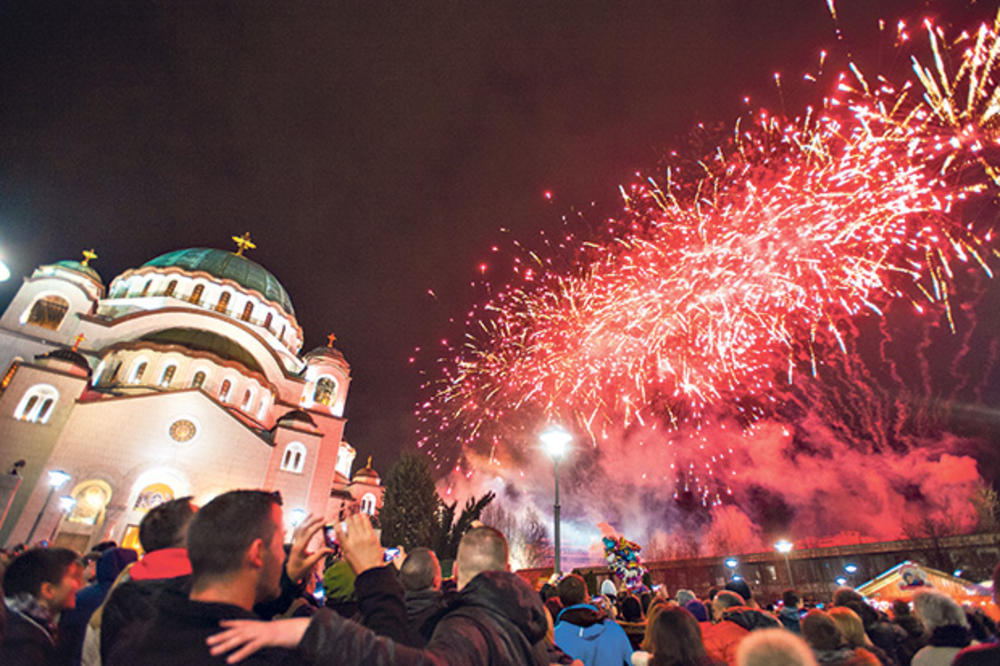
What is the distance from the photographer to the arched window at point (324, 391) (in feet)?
121

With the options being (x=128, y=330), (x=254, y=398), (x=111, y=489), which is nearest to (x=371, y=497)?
(x=254, y=398)

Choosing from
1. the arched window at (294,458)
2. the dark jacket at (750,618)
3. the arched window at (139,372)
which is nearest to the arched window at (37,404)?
the arched window at (139,372)

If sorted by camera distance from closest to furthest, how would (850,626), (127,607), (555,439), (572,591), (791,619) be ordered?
(127,607) < (850,626) < (572,591) < (791,619) < (555,439)

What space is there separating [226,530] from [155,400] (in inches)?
1263

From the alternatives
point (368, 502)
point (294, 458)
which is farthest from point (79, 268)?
point (368, 502)

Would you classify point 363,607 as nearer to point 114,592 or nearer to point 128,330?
point 114,592

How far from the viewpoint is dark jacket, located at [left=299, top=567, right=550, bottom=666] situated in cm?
176

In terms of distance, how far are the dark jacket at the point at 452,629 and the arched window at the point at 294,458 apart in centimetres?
3209

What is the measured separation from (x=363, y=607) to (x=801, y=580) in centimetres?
4048

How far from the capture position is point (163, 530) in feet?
10.5

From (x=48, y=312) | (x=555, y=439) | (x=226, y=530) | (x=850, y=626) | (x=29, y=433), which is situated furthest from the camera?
(x=48, y=312)

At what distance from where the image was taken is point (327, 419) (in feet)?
115

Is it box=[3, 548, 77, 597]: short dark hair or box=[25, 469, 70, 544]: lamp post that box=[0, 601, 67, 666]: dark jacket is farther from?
box=[25, 469, 70, 544]: lamp post

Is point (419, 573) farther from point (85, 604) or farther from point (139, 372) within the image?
point (139, 372)
